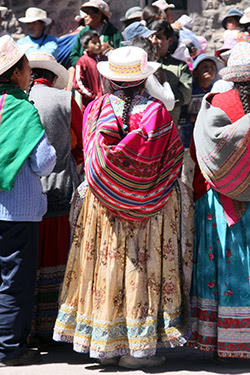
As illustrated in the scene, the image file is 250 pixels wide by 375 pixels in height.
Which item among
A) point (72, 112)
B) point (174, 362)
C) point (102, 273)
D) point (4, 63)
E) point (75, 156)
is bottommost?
point (174, 362)

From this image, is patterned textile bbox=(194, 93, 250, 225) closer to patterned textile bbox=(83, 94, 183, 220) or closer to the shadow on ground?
patterned textile bbox=(83, 94, 183, 220)

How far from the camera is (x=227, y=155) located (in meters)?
4.52

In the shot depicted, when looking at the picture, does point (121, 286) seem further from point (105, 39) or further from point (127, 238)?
point (105, 39)

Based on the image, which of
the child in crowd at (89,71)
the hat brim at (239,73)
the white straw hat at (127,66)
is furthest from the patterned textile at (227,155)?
the child in crowd at (89,71)

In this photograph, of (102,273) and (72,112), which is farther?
(72,112)

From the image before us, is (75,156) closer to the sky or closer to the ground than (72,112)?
closer to the ground

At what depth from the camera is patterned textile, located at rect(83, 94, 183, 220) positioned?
4.38m

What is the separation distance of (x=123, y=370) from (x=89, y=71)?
4.78 metres

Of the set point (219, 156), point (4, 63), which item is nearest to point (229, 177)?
point (219, 156)

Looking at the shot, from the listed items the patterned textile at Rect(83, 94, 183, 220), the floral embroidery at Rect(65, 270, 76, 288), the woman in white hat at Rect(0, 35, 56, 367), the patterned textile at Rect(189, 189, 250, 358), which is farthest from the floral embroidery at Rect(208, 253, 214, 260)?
the woman in white hat at Rect(0, 35, 56, 367)

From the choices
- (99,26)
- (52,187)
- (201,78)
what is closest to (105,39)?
(99,26)

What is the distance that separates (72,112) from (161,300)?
153 centimetres

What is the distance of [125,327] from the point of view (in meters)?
4.48

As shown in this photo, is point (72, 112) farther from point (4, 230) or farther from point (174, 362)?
point (174, 362)
